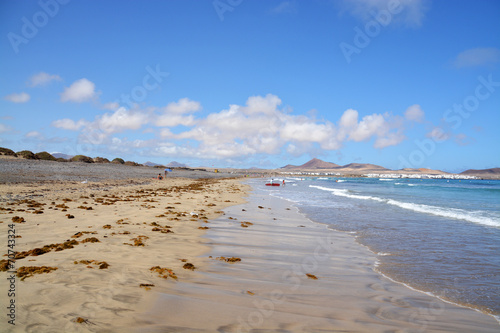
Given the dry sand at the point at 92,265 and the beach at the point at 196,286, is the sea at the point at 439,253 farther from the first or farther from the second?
the dry sand at the point at 92,265

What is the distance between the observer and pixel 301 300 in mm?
4539

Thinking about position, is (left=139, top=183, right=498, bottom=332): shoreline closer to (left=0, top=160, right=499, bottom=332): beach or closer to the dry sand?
(left=0, top=160, right=499, bottom=332): beach

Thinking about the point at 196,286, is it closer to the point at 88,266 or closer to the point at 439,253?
the point at 88,266

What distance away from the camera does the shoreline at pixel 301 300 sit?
147 inches

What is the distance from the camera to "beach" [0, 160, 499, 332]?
3547 millimetres

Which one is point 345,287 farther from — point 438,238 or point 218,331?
point 438,238

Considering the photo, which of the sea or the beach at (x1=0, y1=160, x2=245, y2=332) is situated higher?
the beach at (x1=0, y1=160, x2=245, y2=332)

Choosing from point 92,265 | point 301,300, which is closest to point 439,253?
point 301,300

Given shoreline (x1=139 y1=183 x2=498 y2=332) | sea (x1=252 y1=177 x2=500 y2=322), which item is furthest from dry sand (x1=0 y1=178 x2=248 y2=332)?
sea (x1=252 y1=177 x2=500 y2=322)

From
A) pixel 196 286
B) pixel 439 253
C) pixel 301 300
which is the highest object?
pixel 196 286

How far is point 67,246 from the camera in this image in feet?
20.0

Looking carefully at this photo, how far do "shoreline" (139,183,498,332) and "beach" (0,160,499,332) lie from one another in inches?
0.7

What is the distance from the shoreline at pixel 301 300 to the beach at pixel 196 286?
2 cm

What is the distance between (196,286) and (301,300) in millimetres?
1803
